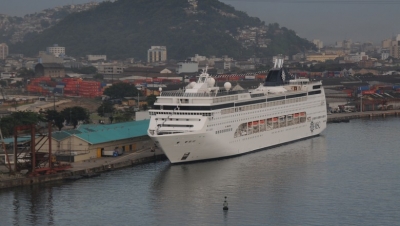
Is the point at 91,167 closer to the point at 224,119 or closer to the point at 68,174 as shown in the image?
the point at 68,174

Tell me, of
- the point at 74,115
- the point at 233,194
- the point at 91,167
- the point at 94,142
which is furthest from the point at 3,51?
the point at 233,194

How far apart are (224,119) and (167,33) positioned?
5818 centimetres

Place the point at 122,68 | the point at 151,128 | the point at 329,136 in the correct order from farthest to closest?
the point at 122,68 → the point at 329,136 → the point at 151,128

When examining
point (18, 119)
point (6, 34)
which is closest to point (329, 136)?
point (18, 119)

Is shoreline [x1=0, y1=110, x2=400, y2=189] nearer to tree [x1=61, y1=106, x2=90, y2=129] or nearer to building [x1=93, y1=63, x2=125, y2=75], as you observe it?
tree [x1=61, y1=106, x2=90, y2=129]

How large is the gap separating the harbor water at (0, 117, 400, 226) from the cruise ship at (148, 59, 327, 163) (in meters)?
0.31

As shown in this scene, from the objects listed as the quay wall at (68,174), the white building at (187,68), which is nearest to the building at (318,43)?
the white building at (187,68)

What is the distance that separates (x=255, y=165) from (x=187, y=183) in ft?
7.56

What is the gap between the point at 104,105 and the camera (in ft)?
97.3

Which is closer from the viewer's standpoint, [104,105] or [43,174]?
[43,174]

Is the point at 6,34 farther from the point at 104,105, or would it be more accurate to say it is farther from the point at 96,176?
the point at 96,176

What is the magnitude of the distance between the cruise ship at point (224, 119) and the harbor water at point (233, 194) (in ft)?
1.01

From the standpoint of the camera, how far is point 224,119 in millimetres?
19844

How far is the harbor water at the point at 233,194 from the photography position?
47.6 feet
